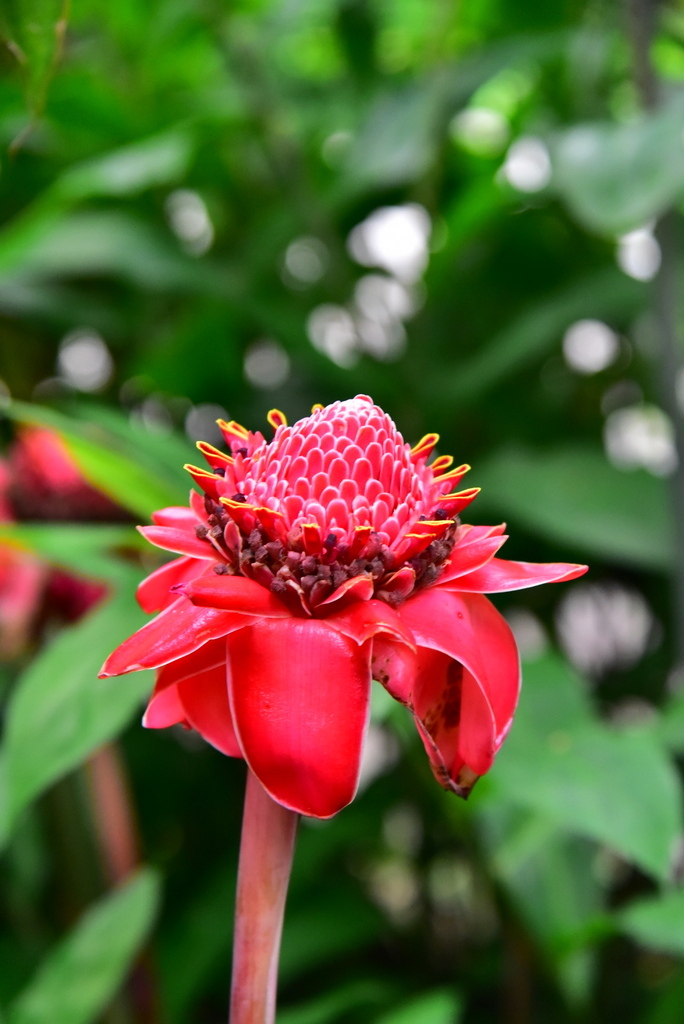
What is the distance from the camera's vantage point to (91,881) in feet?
1.55

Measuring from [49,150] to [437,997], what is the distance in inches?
23.1

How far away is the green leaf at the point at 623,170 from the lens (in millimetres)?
401

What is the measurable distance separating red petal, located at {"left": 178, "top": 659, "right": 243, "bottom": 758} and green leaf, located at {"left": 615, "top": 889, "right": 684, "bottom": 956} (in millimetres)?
200

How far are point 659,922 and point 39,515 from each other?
0.34 m

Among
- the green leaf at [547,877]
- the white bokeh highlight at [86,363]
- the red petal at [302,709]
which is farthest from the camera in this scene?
the white bokeh highlight at [86,363]

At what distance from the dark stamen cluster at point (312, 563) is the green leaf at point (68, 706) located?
0.46ft

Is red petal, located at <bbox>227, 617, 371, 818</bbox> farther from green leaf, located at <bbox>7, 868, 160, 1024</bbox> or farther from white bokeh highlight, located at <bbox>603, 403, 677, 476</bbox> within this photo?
white bokeh highlight, located at <bbox>603, 403, 677, 476</bbox>

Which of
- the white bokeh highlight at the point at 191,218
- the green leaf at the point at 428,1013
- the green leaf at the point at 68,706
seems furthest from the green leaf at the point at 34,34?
the white bokeh highlight at the point at 191,218

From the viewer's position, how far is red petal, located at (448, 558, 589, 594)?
178 millimetres

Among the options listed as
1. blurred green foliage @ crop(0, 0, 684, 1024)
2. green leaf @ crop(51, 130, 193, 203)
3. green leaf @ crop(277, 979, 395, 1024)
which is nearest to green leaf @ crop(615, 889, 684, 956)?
blurred green foliage @ crop(0, 0, 684, 1024)

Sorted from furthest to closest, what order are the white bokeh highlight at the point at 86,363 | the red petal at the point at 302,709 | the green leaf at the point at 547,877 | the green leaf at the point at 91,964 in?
the white bokeh highlight at the point at 86,363 → the green leaf at the point at 547,877 → the green leaf at the point at 91,964 → the red petal at the point at 302,709

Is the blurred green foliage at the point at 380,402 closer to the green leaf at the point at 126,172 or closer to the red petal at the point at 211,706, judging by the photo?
the green leaf at the point at 126,172

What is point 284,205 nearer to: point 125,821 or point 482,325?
point 482,325

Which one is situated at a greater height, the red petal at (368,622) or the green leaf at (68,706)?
the red petal at (368,622)
